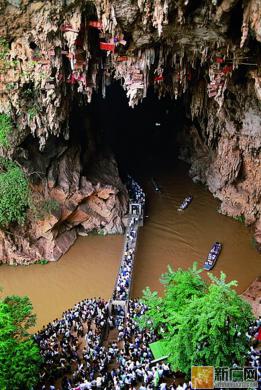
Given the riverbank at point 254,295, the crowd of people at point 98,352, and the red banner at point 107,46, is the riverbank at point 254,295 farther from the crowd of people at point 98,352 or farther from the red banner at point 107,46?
the red banner at point 107,46

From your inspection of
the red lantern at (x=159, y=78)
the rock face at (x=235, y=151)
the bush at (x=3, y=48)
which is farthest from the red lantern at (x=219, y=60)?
the bush at (x=3, y=48)

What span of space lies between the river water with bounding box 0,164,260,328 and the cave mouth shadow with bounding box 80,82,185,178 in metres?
5.34

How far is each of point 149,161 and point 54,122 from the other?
11.9m

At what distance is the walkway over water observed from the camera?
16.8m

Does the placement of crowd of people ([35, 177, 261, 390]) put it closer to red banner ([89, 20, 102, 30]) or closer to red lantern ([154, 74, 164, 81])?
red lantern ([154, 74, 164, 81])

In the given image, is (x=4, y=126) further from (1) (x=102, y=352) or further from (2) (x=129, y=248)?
(1) (x=102, y=352)

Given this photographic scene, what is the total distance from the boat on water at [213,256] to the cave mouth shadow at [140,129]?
8.36 m

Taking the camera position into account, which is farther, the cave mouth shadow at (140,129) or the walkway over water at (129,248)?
the cave mouth shadow at (140,129)

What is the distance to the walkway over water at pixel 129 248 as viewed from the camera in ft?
55.0

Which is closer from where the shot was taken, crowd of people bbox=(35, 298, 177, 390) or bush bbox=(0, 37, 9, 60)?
crowd of people bbox=(35, 298, 177, 390)

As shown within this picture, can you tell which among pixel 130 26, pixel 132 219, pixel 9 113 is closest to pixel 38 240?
pixel 132 219

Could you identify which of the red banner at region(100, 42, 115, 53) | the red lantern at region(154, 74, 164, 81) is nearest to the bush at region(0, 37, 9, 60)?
the red banner at region(100, 42, 115, 53)

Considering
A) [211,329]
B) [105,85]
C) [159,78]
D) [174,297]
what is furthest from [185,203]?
[211,329]

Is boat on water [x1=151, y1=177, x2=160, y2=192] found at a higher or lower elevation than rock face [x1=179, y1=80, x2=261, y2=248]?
lower
